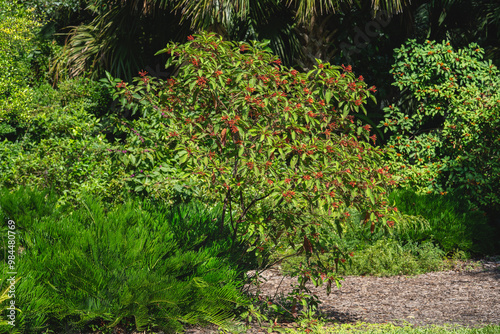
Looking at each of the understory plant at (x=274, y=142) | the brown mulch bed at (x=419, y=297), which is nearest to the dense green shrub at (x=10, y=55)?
the understory plant at (x=274, y=142)

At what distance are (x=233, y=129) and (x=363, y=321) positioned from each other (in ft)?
6.76

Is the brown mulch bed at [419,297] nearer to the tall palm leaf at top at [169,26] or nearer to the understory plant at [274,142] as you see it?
the understory plant at [274,142]

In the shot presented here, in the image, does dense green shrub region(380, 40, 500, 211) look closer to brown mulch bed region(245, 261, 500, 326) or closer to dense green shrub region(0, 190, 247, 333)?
brown mulch bed region(245, 261, 500, 326)

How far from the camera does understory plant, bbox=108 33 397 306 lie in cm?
365

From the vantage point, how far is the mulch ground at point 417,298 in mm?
4418

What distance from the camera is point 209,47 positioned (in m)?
3.98

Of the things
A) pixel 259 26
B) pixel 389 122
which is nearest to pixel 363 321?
pixel 389 122

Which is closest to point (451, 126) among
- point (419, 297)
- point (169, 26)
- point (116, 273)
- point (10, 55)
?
point (419, 297)

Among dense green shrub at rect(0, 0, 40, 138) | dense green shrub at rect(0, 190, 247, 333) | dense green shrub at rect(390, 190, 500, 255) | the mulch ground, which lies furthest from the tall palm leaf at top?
dense green shrub at rect(0, 190, 247, 333)

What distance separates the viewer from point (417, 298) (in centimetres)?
508

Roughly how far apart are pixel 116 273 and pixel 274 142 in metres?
1.42

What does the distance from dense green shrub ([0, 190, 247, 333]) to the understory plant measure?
1.61 ft

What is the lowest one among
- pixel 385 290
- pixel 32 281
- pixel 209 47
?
pixel 385 290

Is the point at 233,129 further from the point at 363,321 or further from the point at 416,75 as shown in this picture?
the point at 416,75
